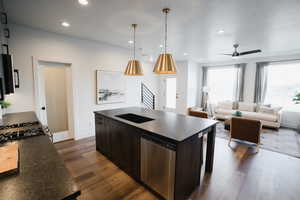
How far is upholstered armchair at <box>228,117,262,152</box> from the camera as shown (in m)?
3.27

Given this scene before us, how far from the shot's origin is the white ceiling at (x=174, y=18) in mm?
2109

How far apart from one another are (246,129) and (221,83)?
13.5 feet

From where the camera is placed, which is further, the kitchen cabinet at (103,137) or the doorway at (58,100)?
the doorway at (58,100)

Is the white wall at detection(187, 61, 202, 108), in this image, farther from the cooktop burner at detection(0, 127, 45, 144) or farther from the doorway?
the cooktop burner at detection(0, 127, 45, 144)

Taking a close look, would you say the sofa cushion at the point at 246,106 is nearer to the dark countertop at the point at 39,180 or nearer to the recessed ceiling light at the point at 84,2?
the recessed ceiling light at the point at 84,2

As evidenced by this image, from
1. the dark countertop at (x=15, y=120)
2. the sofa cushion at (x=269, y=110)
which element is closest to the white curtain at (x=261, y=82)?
the sofa cushion at (x=269, y=110)

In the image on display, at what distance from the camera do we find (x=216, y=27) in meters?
2.93

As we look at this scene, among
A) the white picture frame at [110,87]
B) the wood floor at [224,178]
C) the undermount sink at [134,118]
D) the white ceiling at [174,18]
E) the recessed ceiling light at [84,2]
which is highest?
the white ceiling at [174,18]

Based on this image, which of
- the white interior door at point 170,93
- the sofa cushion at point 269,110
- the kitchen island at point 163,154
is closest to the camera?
the kitchen island at point 163,154

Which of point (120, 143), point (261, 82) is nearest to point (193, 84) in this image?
point (261, 82)

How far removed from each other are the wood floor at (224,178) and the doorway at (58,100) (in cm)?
86

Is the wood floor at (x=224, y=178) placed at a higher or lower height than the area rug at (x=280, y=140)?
lower

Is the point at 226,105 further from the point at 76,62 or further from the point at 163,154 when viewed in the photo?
Answer: the point at 76,62

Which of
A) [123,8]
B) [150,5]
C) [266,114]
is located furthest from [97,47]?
[266,114]
